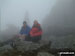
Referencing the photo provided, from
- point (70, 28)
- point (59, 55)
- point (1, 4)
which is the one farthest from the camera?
point (1, 4)

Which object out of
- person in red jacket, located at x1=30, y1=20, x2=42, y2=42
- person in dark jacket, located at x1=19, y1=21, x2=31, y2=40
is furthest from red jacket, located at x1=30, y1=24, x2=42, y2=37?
person in dark jacket, located at x1=19, y1=21, x2=31, y2=40

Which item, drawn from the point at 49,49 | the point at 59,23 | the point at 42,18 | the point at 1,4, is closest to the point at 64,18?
the point at 59,23

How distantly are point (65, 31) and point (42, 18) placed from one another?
2.30ft

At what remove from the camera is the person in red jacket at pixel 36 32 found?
4219 millimetres

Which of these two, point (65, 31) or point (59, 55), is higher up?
point (65, 31)

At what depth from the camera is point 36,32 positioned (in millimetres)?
4250

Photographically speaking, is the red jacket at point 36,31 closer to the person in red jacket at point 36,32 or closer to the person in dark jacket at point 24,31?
the person in red jacket at point 36,32

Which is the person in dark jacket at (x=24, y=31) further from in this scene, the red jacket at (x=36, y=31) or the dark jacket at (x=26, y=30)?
the red jacket at (x=36, y=31)

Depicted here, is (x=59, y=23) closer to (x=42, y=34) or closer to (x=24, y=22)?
(x=42, y=34)

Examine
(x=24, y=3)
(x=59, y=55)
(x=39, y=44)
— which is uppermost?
(x=24, y=3)

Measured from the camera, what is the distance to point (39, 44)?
4.05 m

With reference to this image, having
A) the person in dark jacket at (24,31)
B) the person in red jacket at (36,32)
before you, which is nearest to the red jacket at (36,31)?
the person in red jacket at (36,32)

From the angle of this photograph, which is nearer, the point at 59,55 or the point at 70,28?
the point at 59,55

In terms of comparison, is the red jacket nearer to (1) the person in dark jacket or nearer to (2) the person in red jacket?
(2) the person in red jacket
